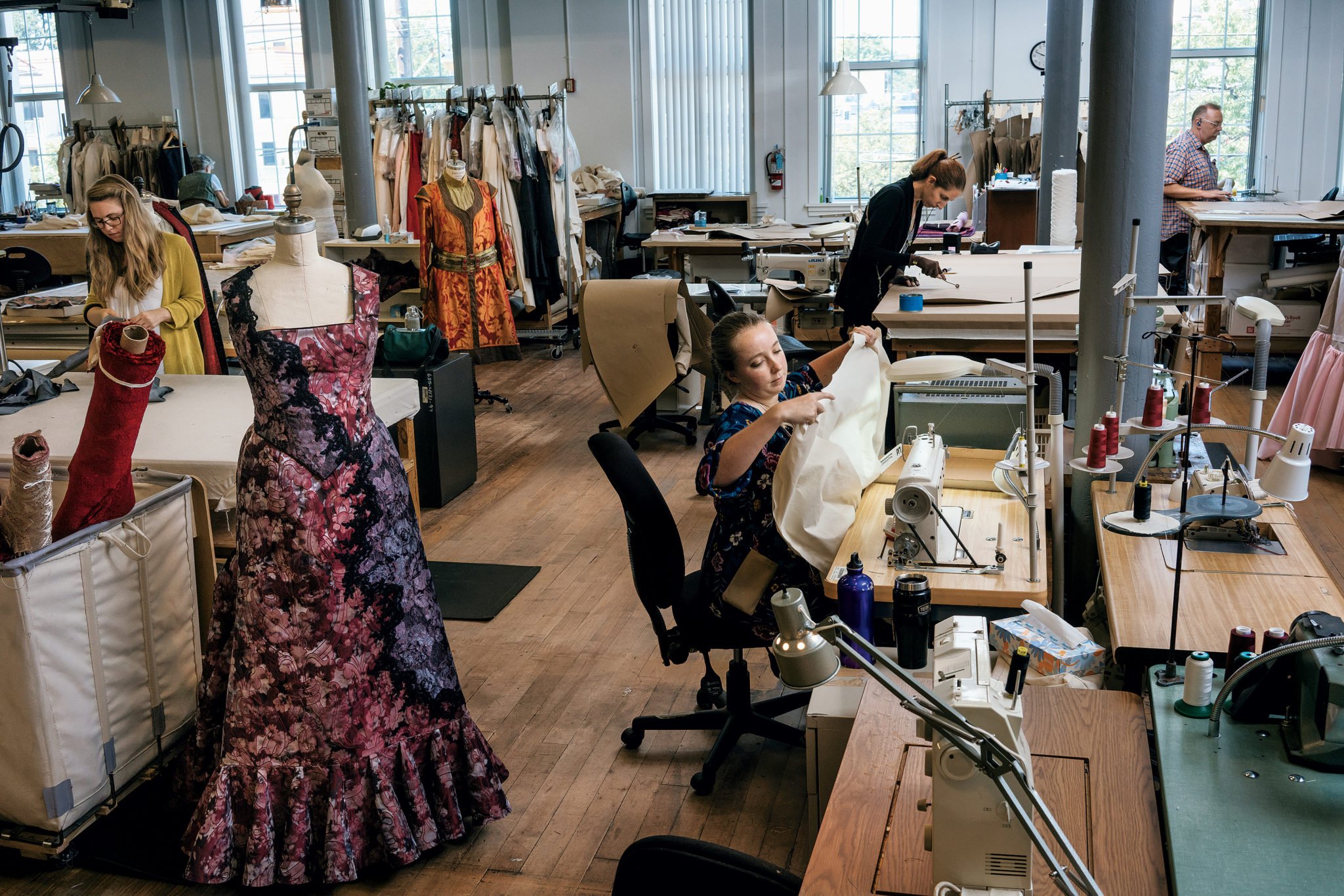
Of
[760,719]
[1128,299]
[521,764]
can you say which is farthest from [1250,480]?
[521,764]

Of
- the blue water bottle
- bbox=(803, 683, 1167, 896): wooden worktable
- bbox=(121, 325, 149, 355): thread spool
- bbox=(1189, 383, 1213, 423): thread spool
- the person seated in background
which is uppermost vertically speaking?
the person seated in background

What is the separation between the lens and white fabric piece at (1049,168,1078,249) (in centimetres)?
679

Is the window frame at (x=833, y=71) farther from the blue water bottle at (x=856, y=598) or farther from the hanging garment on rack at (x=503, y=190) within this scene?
the blue water bottle at (x=856, y=598)

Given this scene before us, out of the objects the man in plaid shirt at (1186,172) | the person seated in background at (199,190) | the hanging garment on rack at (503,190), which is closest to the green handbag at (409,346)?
the hanging garment on rack at (503,190)

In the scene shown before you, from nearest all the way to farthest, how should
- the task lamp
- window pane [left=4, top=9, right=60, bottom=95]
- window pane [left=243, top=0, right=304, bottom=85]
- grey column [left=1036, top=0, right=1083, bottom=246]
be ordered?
the task lamp < grey column [left=1036, top=0, right=1083, bottom=246] < window pane [left=243, top=0, right=304, bottom=85] < window pane [left=4, top=9, right=60, bottom=95]

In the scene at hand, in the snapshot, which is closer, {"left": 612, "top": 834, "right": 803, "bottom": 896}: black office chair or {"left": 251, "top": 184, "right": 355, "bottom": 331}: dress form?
{"left": 612, "top": 834, "right": 803, "bottom": 896}: black office chair

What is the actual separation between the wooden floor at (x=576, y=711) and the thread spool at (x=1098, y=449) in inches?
42.2

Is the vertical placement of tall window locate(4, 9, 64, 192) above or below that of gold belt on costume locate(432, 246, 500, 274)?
above

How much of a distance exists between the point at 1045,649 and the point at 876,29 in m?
9.16

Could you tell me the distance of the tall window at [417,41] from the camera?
11289 millimetres

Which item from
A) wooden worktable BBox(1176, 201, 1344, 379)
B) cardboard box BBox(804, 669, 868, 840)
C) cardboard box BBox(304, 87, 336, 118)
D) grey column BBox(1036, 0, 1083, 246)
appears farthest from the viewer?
cardboard box BBox(304, 87, 336, 118)

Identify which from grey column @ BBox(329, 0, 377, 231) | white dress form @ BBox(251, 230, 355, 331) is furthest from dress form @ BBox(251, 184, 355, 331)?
grey column @ BBox(329, 0, 377, 231)

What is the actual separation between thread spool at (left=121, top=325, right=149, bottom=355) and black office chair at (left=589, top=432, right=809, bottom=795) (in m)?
1.03

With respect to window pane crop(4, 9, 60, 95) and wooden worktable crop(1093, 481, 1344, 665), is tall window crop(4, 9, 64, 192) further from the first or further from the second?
wooden worktable crop(1093, 481, 1344, 665)
